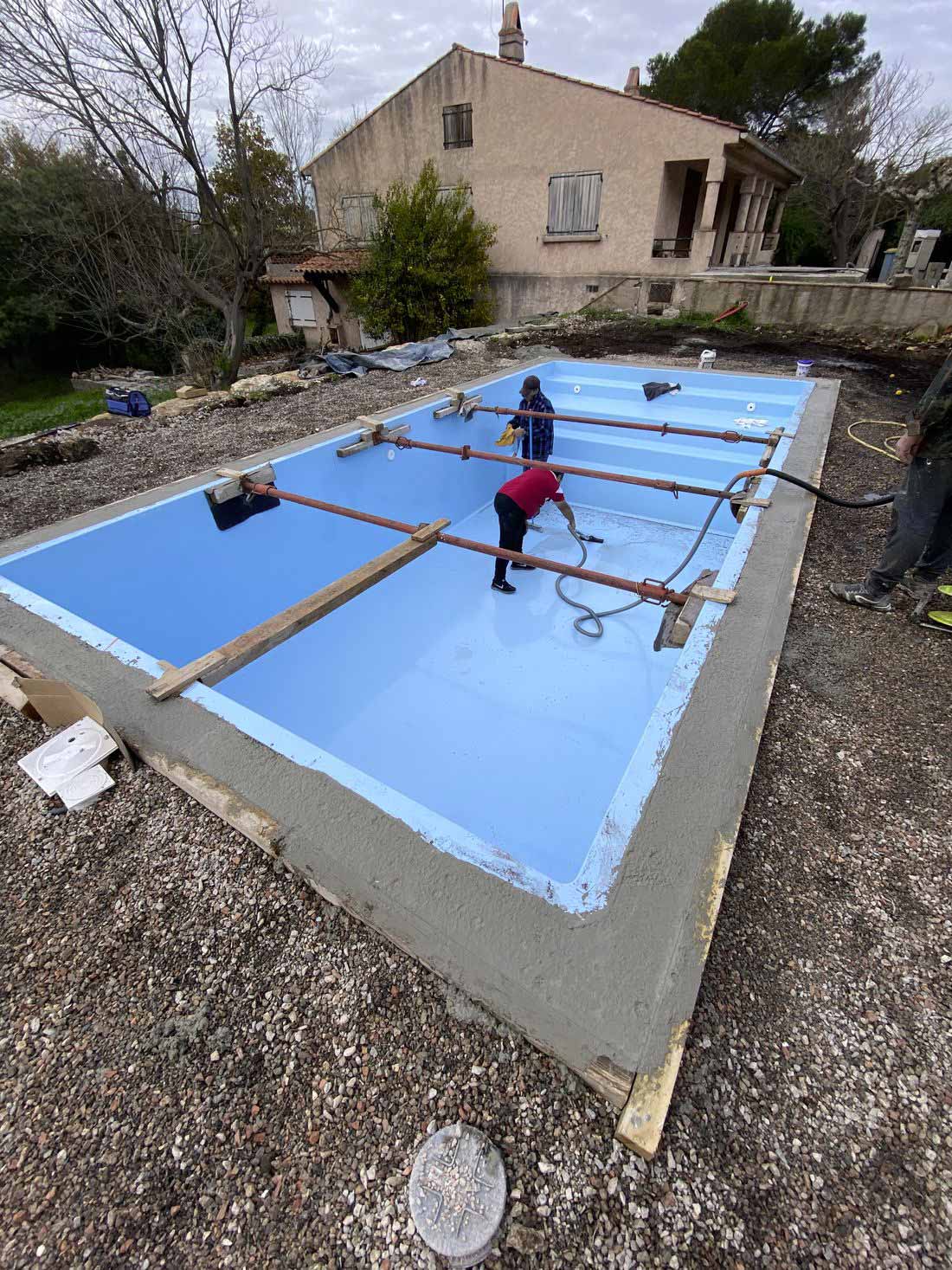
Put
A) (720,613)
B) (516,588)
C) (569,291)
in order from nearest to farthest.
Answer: (720,613)
(516,588)
(569,291)

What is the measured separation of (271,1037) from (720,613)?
2.63 m

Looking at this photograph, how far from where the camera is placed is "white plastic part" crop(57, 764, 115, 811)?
216 cm

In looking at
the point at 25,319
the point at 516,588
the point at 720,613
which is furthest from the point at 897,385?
the point at 25,319

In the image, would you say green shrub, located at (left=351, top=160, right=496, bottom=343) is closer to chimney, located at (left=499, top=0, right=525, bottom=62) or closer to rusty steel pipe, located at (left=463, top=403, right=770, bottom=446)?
chimney, located at (left=499, top=0, right=525, bottom=62)

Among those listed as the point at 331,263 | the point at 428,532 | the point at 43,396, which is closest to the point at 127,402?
the point at 428,532

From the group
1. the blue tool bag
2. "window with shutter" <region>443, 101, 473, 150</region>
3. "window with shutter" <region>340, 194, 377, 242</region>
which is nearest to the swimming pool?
the blue tool bag

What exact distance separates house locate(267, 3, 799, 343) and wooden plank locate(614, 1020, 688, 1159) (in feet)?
51.2

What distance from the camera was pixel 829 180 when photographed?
61.8ft

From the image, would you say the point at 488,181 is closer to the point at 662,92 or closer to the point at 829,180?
the point at 662,92

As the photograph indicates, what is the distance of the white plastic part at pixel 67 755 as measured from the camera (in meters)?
2.22

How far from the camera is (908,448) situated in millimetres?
2947

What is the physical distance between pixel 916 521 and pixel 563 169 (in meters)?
15.8

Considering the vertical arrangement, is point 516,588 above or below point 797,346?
below

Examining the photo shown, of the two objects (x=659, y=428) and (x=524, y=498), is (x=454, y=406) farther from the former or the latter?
(x=659, y=428)
